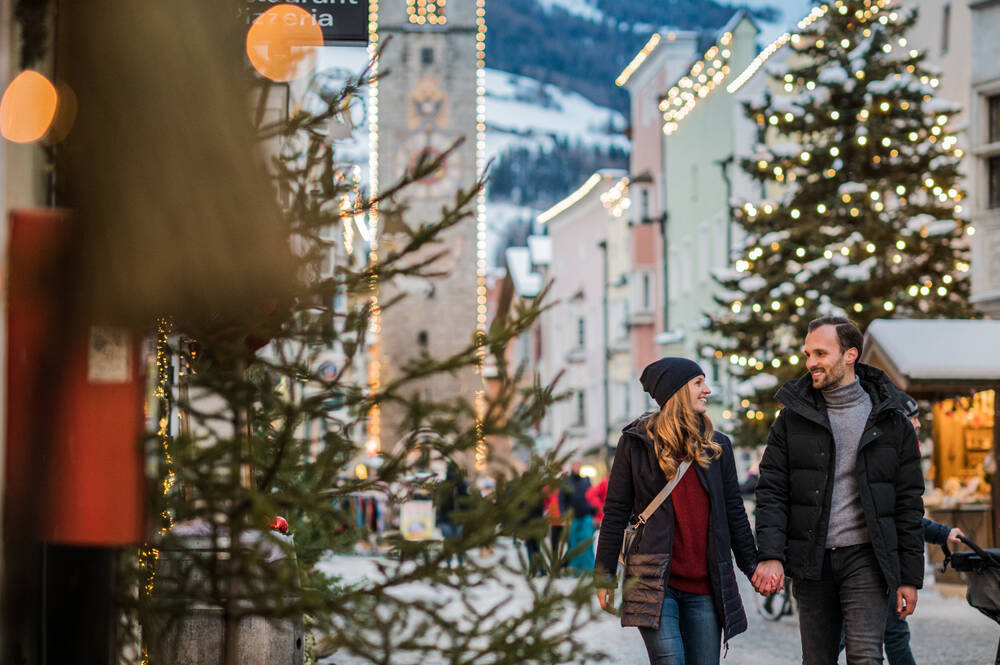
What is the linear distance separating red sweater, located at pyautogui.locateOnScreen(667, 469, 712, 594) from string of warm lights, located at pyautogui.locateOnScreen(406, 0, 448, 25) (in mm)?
68920

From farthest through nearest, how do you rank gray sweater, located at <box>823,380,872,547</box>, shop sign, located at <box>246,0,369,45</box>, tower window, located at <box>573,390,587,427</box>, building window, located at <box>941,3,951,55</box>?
tower window, located at <box>573,390,587,427</box> → building window, located at <box>941,3,951,55</box> → shop sign, located at <box>246,0,369,45</box> → gray sweater, located at <box>823,380,872,547</box>

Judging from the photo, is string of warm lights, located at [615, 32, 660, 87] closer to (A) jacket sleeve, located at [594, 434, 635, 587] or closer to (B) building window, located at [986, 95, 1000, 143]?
(B) building window, located at [986, 95, 1000, 143]

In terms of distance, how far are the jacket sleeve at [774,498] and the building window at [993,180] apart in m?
17.0

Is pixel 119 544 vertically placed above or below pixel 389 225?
below

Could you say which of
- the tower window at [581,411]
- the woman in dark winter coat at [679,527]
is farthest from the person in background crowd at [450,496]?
the tower window at [581,411]

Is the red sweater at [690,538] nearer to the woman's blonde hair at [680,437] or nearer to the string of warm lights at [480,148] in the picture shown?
the woman's blonde hair at [680,437]

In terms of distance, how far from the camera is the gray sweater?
6773 mm

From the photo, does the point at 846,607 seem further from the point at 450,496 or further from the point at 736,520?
the point at 450,496

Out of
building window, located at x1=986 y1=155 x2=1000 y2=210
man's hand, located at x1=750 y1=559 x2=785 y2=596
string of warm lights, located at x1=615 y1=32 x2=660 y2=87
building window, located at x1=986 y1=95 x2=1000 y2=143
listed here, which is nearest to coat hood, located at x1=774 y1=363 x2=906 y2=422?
man's hand, located at x1=750 y1=559 x2=785 y2=596

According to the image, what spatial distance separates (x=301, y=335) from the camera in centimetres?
479

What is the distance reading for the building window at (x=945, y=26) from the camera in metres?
30.4

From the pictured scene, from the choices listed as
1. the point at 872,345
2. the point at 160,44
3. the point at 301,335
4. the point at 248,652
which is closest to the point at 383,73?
the point at 301,335

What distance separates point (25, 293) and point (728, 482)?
3687 millimetres

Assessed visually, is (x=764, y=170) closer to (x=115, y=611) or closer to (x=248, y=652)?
(x=248, y=652)
